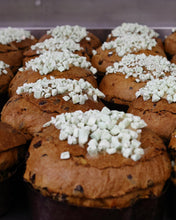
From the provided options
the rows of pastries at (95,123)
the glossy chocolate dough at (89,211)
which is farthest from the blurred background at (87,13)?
the glossy chocolate dough at (89,211)

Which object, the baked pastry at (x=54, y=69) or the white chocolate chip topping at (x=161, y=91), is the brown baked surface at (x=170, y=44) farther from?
the white chocolate chip topping at (x=161, y=91)

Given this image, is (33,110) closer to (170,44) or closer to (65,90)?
(65,90)

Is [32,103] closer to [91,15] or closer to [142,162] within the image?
[142,162]

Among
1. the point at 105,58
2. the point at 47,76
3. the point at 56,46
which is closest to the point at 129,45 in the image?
the point at 105,58

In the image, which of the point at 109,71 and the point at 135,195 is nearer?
the point at 135,195

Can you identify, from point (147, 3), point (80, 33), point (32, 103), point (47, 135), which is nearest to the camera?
point (47, 135)

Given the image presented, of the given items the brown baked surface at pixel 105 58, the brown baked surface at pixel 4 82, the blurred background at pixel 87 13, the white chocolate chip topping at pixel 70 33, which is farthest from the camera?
the blurred background at pixel 87 13

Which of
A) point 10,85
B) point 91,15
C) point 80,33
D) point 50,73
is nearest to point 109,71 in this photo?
point 50,73
